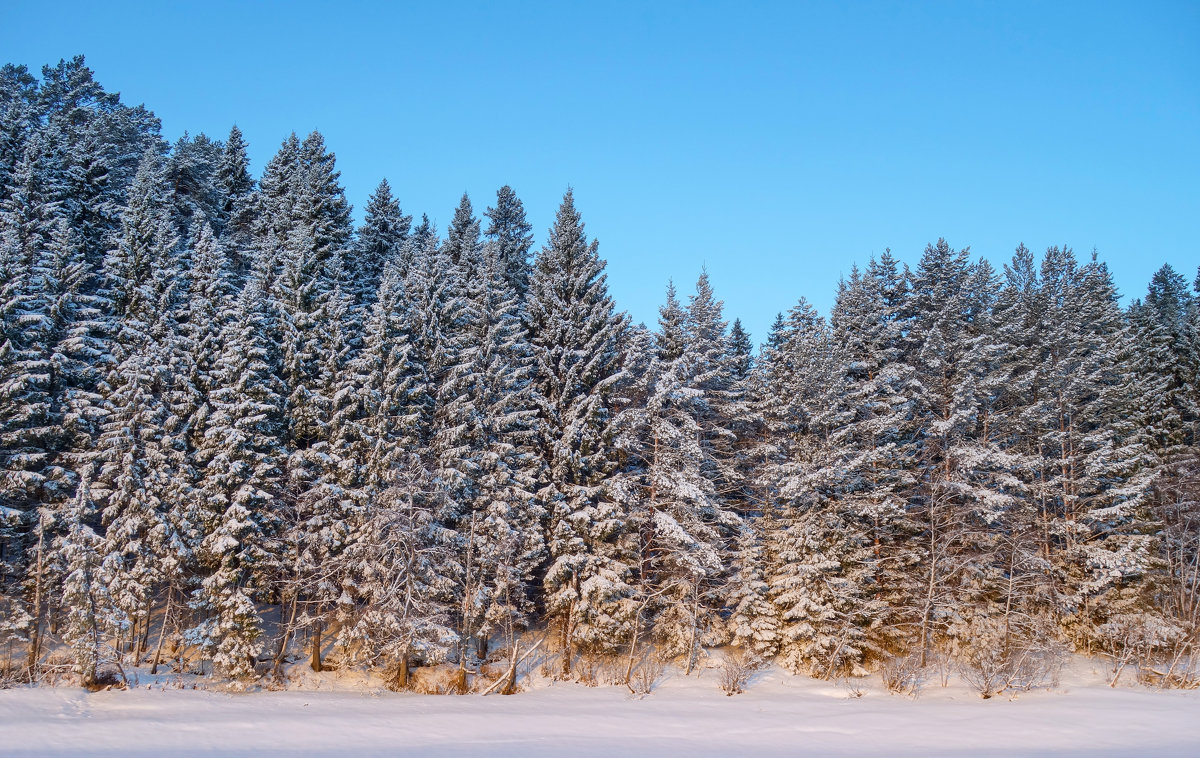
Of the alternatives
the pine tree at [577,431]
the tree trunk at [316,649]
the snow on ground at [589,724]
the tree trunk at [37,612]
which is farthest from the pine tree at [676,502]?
the tree trunk at [37,612]

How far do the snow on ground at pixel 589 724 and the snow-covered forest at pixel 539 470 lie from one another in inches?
70.8

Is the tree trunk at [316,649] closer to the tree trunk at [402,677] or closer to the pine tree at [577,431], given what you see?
the tree trunk at [402,677]

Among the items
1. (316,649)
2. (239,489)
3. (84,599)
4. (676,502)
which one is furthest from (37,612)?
(676,502)

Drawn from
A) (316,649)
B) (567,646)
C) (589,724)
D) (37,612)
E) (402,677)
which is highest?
(37,612)

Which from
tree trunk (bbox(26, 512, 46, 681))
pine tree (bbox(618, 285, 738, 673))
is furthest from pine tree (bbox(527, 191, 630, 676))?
tree trunk (bbox(26, 512, 46, 681))

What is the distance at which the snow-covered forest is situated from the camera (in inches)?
891

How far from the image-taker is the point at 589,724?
19031mm

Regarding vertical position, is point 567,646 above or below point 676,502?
below

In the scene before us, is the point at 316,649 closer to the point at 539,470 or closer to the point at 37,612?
the point at 37,612

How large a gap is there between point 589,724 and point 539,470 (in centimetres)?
964

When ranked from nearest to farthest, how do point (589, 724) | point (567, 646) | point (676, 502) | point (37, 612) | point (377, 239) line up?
point (589, 724) < point (37, 612) < point (567, 646) < point (676, 502) < point (377, 239)

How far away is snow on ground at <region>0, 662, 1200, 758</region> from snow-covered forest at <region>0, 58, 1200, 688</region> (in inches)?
70.8

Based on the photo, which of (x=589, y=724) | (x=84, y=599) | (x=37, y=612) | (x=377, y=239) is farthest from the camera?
(x=377, y=239)

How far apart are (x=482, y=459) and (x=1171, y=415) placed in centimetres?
3436
